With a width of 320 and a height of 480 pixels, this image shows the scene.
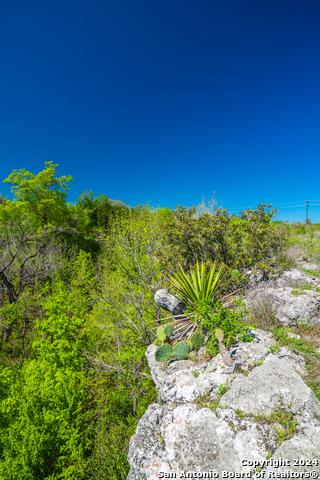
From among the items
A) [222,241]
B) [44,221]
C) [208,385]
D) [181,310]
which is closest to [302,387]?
[208,385]

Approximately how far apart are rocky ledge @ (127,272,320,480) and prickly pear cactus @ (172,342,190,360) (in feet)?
1.70

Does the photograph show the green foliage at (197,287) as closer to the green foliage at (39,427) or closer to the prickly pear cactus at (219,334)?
the prickly pear cactus at (219,334)

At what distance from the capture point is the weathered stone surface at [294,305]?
4.53 m

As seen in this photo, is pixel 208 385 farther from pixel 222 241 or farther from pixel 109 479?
pixel 109 479

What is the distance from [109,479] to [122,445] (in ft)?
2.80

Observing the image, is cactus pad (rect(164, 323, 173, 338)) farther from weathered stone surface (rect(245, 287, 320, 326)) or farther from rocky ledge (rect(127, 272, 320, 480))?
weathered stone surface (rect(245, 287, 320, 326))

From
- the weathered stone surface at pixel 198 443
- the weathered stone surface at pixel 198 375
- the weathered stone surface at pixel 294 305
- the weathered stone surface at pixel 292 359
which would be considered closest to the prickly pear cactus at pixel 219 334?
the weathered stone surface at pixel 198 375

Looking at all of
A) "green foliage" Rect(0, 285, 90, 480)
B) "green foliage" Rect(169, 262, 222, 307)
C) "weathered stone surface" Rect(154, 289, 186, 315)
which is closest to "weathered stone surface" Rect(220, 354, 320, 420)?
"green foliage" Rect(169, 262, 222, 307)

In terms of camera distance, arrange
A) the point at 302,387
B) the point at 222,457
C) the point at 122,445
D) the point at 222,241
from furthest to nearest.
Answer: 1. the point at 222,241
2. the point at 122,445
3. the point at 302,387
4. the point at 222,457

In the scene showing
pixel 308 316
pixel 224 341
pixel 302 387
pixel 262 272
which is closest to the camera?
pixel 302 387

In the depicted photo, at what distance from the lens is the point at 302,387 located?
2688 millimetres

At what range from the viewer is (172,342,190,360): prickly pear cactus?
4.07 meters

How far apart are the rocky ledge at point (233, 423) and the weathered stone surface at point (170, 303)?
244 centimetres

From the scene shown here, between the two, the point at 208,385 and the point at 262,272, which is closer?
the point at 208,385
